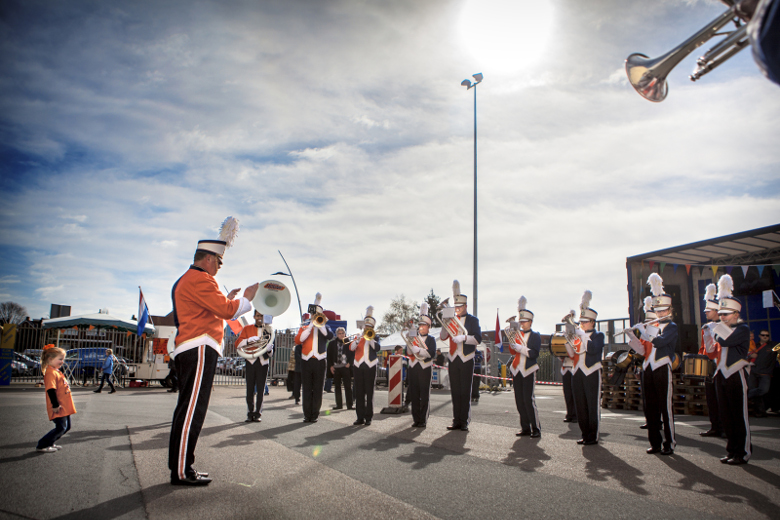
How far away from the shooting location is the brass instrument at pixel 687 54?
2484 millimetres

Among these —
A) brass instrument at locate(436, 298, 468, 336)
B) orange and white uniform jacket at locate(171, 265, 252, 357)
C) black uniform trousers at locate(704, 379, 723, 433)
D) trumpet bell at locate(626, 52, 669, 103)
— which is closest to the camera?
trumpet bell at locate(626, 52, 669, 103)

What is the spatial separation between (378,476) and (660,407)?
409 cm

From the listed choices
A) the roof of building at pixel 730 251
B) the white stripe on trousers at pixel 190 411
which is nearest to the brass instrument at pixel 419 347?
the white stripe on trousers at pixel 190 411

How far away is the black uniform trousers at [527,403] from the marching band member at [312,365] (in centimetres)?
370

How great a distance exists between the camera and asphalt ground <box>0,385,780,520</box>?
3777mm

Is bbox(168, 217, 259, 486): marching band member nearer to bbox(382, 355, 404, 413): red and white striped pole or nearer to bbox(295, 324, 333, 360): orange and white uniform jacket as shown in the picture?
Result: bbox(295, 324, 333, 360): orange and white uniform jacket

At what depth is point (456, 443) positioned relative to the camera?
704 cm

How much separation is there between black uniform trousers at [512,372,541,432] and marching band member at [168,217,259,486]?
17.2 feet

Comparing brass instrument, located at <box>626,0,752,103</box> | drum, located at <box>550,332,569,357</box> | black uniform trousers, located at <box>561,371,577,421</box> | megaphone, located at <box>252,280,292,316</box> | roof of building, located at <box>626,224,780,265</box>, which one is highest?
roof of building, located at <box>626,224,780,265</box>

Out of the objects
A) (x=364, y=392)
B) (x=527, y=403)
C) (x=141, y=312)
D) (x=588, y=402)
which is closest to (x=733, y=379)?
(x=588, y=402)

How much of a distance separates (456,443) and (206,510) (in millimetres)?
4230

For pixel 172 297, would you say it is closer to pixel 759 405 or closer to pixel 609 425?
pixel 609 425

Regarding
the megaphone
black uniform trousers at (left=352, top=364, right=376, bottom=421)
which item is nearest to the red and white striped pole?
black uniform trousers at (left=352, top=364, right=376, bottom=421)

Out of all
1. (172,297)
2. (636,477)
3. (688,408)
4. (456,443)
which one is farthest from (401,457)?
(688,408)
